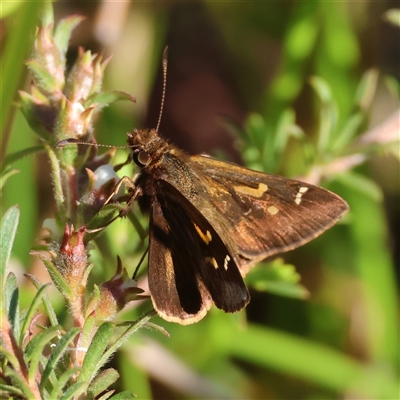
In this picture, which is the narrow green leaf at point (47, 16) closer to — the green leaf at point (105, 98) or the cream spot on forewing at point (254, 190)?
the green leaf at point (105, 98)

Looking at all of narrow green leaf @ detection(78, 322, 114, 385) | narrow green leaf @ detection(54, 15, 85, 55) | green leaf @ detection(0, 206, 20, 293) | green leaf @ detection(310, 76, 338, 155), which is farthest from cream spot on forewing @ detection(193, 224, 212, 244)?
green leaf @ detection(310, 76, 338, 155)

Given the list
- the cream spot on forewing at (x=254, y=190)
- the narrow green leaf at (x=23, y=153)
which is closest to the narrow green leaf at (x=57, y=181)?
the narrow green leaf at (x=23, y=153)

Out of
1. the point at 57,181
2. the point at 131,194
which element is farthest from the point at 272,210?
the point at 57,181

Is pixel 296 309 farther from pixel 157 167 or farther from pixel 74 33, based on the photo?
pixel 74 33

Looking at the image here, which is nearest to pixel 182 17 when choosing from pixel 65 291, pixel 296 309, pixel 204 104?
pixel 204 104

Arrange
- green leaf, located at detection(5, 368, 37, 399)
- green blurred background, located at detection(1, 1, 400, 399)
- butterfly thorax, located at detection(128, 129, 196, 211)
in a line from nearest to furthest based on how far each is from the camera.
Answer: green leaf, located at detection(5, 368, 37, 399)
butterfly thorax, located at detection(128, 129, 196, 211)
green blurred background, located at detection(1, 1, 400, 399)

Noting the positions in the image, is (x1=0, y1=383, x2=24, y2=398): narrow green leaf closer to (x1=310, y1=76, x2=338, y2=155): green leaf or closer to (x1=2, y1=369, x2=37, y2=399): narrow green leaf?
(x1=2, y1=369, x2=37, y2=399): narrow green leaf

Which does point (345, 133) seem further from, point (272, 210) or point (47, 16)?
point (47, 16)
